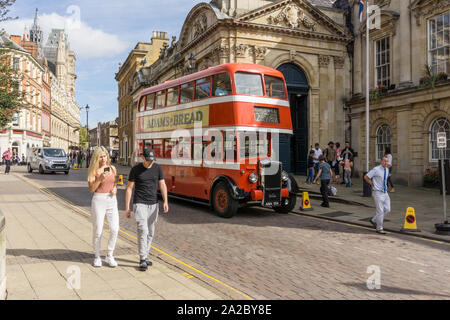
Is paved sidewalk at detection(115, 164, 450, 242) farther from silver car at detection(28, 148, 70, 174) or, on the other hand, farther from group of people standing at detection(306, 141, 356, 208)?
silver car at detection(28, 148, 70, 174)

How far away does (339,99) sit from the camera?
25656mm

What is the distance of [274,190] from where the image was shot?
11.0 metres

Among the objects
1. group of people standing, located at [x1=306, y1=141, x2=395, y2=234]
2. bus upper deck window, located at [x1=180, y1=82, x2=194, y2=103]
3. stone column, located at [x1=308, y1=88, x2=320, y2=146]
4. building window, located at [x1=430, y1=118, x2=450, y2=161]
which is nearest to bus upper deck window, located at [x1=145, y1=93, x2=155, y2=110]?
bus upper deck window, located at [x1=180, y1=82, x2=194, y2=103]

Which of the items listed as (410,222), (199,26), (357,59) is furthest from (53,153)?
(410,222)

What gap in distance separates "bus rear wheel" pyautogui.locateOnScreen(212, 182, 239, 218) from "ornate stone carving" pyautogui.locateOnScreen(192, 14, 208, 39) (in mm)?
17149

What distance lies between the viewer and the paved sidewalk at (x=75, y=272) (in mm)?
4500

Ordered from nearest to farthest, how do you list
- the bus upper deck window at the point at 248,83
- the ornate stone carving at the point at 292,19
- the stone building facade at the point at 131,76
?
the bus upper deck window at the point at 248,83 < the ornate stone carving at the point at 292,19 < the stone building facade at the point at 131,76

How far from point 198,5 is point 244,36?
5.06 m

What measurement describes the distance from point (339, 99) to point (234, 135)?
671 inches

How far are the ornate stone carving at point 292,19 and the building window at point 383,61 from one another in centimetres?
459

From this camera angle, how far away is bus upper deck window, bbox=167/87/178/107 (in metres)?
13.3

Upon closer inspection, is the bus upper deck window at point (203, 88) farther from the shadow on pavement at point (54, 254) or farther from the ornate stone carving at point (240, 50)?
the ornate stone carving at point (240, 50)

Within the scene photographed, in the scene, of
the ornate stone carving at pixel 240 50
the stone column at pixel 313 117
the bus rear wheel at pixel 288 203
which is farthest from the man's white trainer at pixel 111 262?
the stone column at pixel 313 117
